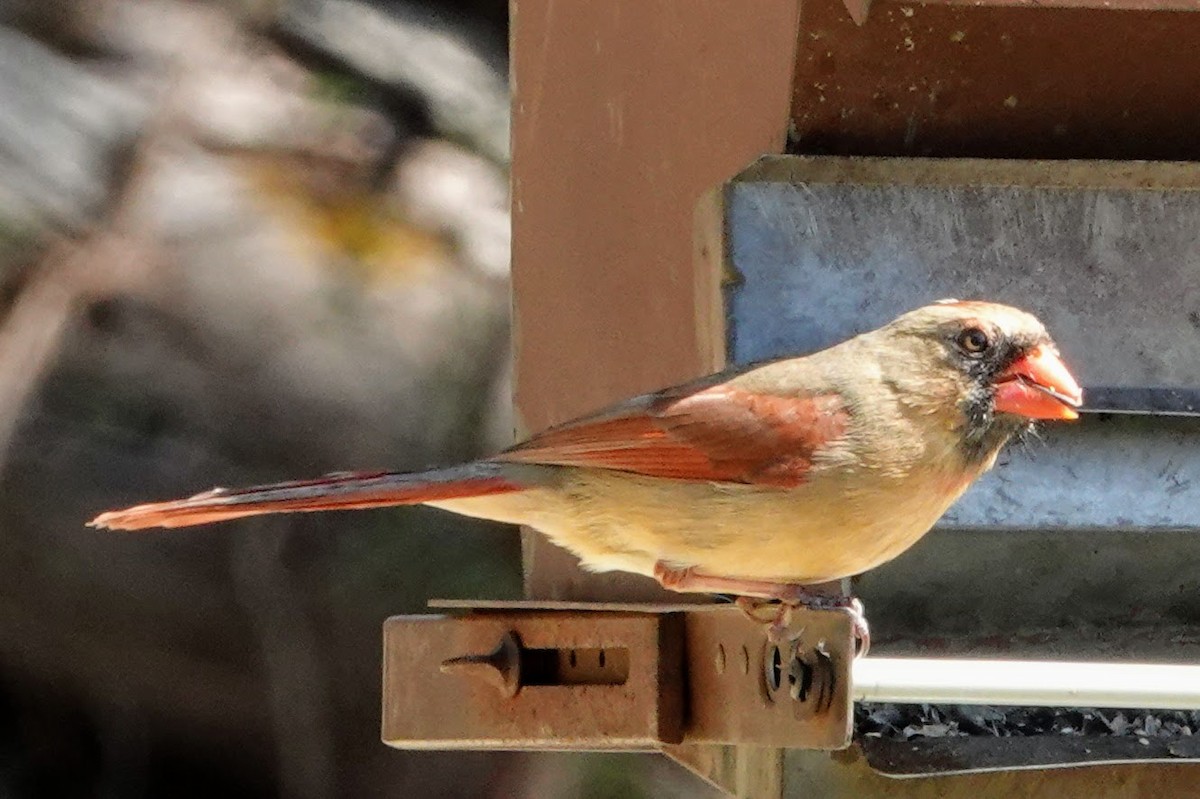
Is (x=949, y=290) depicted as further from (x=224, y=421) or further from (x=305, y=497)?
(x=224, y=421)

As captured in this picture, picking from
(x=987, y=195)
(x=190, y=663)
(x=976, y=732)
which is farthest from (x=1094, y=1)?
(x=190, y=663)

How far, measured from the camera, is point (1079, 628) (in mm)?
3287

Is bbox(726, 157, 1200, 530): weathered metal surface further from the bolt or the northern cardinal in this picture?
the bolt

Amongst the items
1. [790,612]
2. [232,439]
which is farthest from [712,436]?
[232,439]

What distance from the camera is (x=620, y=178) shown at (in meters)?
3.98

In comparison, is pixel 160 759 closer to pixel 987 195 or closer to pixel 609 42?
pixel 609 42

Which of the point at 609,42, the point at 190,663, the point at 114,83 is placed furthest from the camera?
the point at 114,83

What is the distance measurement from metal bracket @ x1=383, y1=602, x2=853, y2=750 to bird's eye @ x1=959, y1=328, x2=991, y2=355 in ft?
1.92

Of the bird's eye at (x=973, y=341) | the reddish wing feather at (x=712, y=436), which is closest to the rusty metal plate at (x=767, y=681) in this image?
the reddish wing feather at (x=712, y=436)

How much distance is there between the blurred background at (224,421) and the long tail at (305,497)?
284cm

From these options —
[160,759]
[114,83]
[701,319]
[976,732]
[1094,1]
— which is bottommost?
[160,759]

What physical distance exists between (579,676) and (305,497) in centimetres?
46

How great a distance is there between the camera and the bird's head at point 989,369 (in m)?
3.10

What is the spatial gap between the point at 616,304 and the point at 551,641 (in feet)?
3.58
